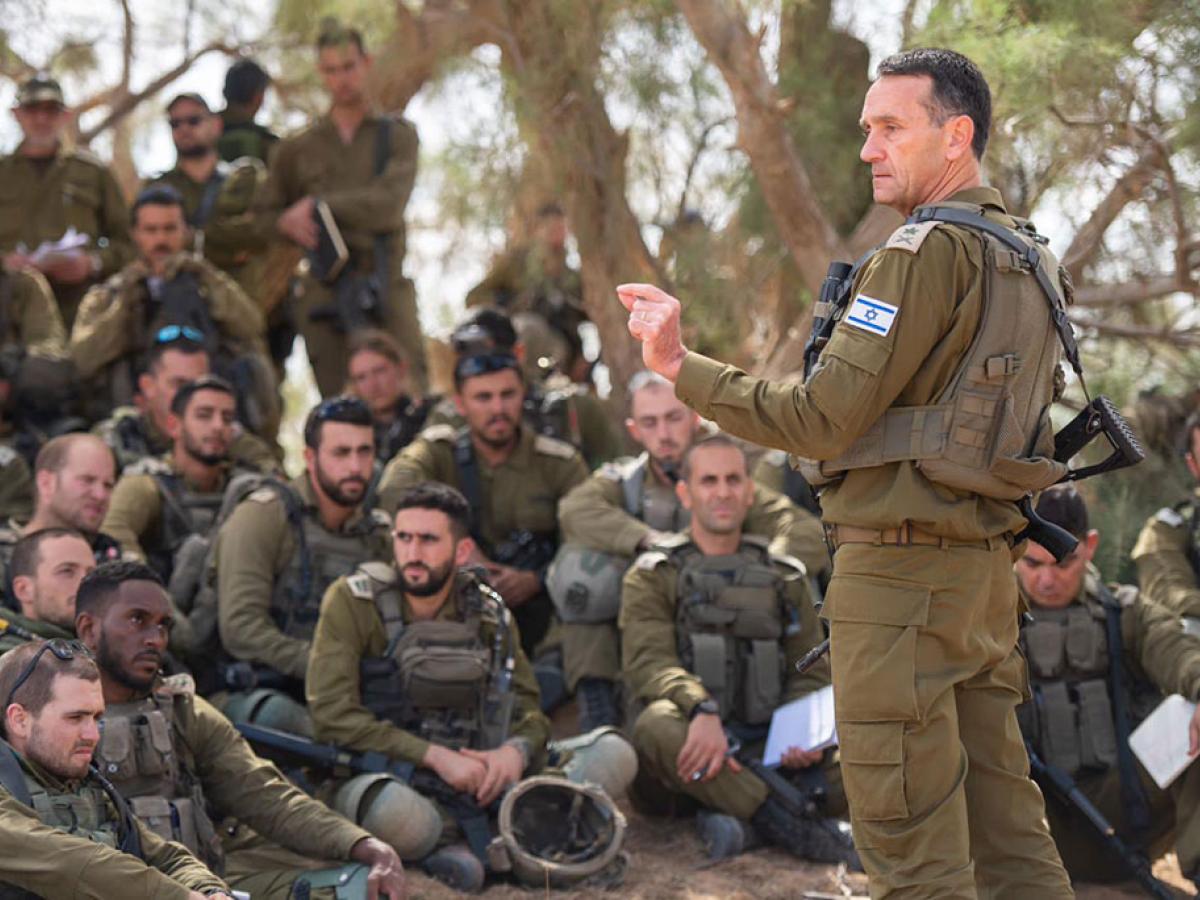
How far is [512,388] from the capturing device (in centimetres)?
749

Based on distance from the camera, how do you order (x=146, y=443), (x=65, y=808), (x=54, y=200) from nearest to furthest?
(x=65, y=808) → (x=146, y=443) → (x=54, y=200)

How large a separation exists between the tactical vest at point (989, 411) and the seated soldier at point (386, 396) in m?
4.99

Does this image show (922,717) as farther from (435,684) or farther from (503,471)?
(503,471)

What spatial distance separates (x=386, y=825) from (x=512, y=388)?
2.60 m

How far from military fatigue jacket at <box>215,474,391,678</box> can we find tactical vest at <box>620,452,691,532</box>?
1062 mm

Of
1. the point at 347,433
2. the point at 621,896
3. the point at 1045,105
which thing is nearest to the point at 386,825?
the point at 621,896

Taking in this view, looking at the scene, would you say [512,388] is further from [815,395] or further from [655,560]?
[815,395]

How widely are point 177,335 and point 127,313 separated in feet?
1.77

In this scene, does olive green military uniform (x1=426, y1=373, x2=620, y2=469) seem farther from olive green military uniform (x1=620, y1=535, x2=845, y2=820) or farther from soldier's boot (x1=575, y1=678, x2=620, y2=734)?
olive green military uniform (x1=620, y1=535, x2=845, y2=820)

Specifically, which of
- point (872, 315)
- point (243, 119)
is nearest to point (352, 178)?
point (243, 119)

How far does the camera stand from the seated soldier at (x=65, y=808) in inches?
155

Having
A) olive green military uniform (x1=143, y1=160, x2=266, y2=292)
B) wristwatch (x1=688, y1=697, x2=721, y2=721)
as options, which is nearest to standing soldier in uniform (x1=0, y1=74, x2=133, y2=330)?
olive green military uniform (x1=143, y1=160, x2=266, y2=292)

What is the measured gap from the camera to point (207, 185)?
9.49 metres

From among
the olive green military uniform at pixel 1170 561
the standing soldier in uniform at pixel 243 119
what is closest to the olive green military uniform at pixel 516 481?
the olive green military uniform at pixel 1170 561
